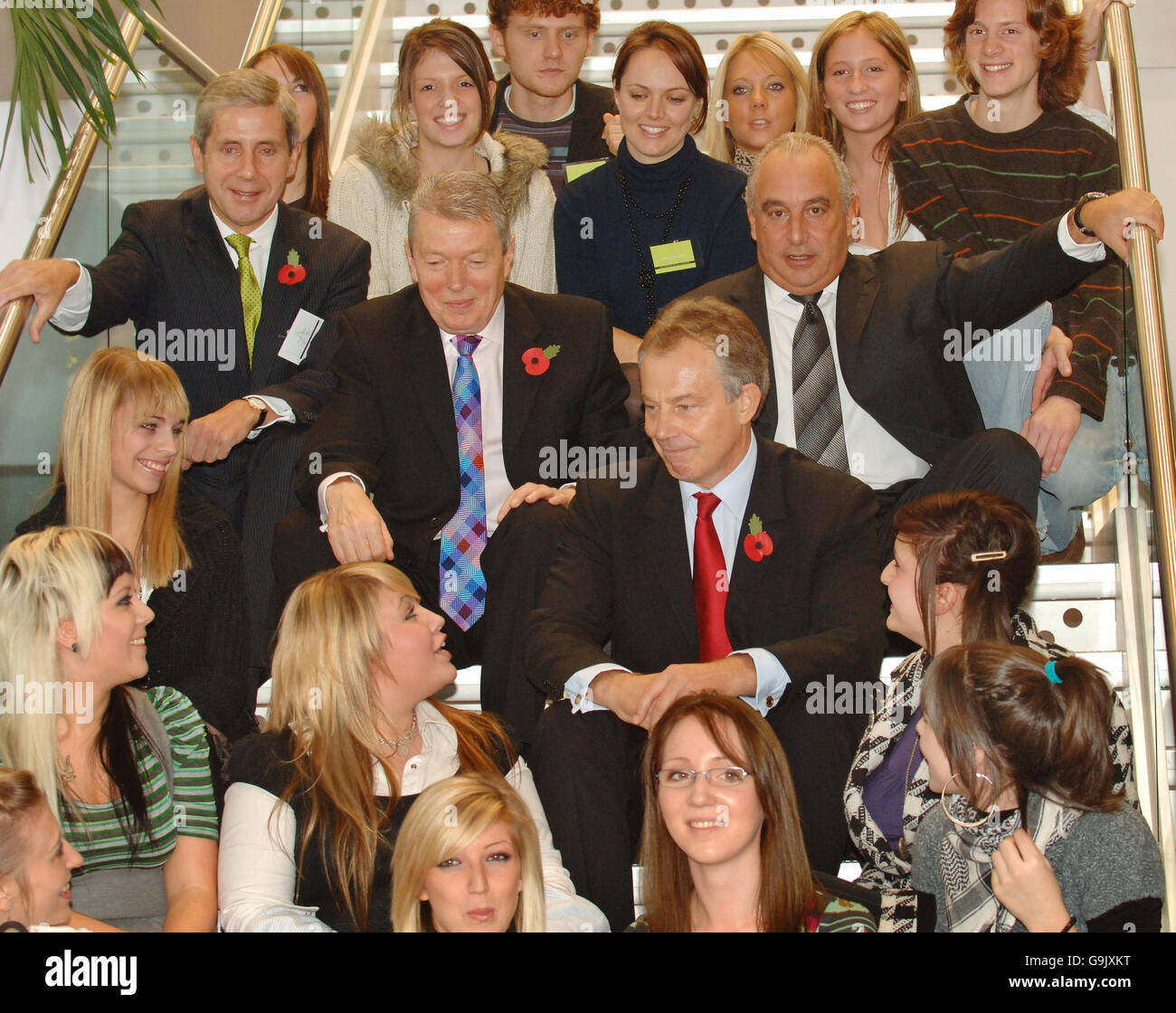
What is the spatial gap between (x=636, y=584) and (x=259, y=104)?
5.49 ft

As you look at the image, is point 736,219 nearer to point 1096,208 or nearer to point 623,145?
point 623,145

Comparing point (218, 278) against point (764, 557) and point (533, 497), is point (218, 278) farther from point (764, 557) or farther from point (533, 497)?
point (764, 557)

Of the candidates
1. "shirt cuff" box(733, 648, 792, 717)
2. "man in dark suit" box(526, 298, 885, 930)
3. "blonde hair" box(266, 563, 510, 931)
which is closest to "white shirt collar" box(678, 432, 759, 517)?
"man in dark suit" box(526, 298, 885, 930)

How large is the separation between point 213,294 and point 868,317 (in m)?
1.56

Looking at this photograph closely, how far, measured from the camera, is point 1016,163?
355 cm

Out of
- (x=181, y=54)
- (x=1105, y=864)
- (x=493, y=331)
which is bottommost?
(x=1105, y=864)

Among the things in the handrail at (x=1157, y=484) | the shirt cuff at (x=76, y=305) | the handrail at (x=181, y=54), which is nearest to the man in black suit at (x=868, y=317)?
the handrail at (x=1157, y=484)

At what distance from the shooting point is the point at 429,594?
302 cm

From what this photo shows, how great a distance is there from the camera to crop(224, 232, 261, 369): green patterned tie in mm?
3469

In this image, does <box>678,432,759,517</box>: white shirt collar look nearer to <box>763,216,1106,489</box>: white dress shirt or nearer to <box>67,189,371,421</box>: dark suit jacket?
<box>763,216,1106,489</box>: white dress shirt

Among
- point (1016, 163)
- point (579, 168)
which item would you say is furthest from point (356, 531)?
point (1016, 163)

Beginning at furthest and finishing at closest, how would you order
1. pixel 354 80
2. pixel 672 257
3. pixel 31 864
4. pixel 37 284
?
pixel 354 80 < pixel 672 257 < pixel 37 284 < pixel 31 864

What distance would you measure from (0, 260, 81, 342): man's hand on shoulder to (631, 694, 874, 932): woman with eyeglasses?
1738 mm

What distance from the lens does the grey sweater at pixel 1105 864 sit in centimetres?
208
